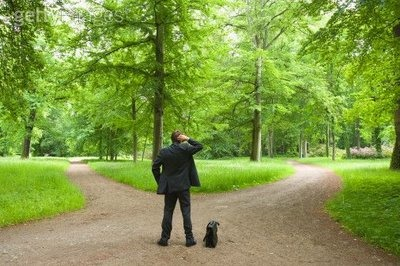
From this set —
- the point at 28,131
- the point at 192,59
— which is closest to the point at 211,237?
the point at 192,59

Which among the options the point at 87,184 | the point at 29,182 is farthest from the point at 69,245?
the point at 87,184

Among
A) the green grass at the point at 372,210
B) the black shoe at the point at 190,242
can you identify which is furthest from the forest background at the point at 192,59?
the black shoe at the point at 190,242

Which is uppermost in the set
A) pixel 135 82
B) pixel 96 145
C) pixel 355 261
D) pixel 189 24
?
pixel 189 24

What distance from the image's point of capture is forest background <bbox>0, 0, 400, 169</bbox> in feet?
45.8

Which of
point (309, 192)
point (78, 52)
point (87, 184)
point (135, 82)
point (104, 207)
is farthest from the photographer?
point (135, 82)

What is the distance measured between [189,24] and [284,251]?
14.8m

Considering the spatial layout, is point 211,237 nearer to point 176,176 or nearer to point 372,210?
point 176,176

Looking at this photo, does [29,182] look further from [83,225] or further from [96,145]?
[96,145]

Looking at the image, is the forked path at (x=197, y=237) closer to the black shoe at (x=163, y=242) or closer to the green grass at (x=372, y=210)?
the black shoe at (x=163, y=242)

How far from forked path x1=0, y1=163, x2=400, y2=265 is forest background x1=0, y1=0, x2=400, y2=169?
20.3 feet

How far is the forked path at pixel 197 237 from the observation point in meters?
6.68

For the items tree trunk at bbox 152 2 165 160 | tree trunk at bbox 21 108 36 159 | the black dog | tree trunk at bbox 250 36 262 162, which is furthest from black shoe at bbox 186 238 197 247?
tree trunk at bbox 21 108 36 159

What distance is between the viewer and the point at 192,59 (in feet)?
68.1

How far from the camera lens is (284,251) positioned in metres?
7.28
